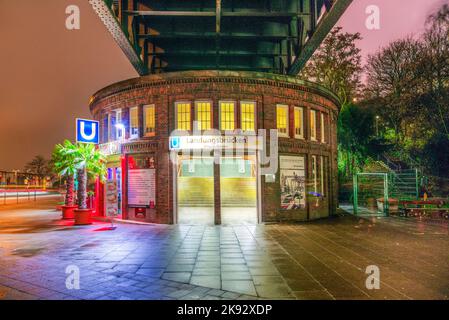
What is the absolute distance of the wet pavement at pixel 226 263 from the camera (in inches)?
236

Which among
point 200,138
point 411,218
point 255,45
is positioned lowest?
point 411,218

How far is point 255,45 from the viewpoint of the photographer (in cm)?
2214

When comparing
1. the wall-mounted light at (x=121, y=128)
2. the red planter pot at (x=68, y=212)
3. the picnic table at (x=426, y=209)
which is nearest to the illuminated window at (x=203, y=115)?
the wall-mounted light at (x=121, y=128)

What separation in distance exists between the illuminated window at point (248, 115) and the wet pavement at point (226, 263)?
5.21 metres

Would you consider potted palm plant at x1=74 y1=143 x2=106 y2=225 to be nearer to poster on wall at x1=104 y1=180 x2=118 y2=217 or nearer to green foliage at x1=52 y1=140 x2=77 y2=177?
green foliage at x1=52 y1=140 x2=77 y2=177

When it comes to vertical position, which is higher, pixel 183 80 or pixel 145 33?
pixel 145 33

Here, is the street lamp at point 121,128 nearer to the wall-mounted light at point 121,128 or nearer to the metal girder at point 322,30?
the wall-mounted light at point 121,128

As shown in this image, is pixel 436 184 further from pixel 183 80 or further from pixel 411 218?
pixel 183 80

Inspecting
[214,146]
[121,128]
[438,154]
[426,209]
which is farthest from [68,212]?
[438,154]

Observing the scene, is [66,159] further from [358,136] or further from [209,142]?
[358,136]

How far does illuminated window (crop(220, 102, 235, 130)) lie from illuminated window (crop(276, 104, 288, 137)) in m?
2.45

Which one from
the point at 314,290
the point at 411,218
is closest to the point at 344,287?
the point at 314,290

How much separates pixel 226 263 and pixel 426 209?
15258 mm
